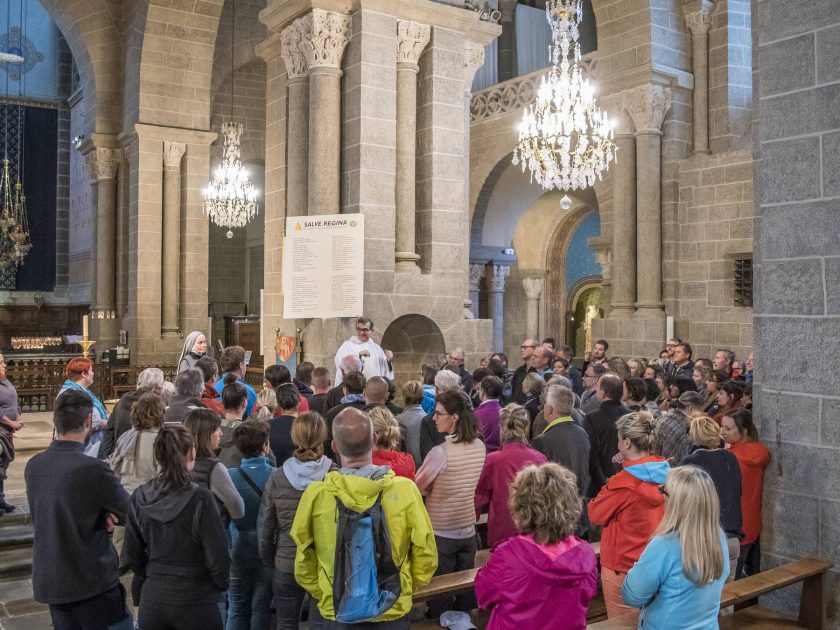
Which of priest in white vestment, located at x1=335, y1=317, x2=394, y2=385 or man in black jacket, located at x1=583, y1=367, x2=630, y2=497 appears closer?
man in black jacket, located at x1=583, y1=367, x2=630, y2=497

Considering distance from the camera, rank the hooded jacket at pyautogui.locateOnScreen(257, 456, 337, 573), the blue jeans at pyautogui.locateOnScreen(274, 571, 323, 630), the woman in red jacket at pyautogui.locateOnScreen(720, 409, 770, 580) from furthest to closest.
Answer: the woman in red jacket at pyautogui.locateOnScreen(720, 409, 770, 580) → the blue jeans at pyautogui.locateOnScreen(274, 571, 323, 630) → the hooded jacket at pyautogui.locateOnScreen(257, 456, 337, 573)

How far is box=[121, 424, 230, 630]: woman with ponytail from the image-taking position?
9.66ft

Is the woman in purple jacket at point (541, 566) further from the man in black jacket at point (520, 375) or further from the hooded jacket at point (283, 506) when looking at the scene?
the man in black jacket at point (520, 375)

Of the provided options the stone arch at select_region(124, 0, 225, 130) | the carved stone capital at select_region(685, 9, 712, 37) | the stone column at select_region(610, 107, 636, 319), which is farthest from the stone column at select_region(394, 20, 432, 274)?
the stone arch at select_region(124, 0, 225, 130)

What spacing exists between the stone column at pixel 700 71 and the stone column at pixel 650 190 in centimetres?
49

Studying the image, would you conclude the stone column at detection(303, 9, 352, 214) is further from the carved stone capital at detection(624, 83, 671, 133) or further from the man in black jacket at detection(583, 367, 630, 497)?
the carved stone capital at detection(624, 83, 671, 133)

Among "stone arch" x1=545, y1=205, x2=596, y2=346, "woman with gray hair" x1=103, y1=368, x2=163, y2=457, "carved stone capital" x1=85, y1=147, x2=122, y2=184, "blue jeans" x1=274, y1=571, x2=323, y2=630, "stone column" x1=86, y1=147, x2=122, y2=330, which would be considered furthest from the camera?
"stone arch" x1=545, y1=205, x2=596, y2=346

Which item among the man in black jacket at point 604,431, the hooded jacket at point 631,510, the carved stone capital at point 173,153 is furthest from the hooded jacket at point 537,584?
the carved stone capital at point 173,153

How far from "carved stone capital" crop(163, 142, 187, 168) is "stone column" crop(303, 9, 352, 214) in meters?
6.28

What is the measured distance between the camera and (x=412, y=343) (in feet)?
29.6

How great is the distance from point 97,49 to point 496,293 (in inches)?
388

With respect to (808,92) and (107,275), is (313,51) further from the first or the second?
(107,275)

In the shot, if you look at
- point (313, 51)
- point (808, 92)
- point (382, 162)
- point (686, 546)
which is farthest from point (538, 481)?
point (313, 51)

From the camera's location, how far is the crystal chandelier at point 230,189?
14477 mm
